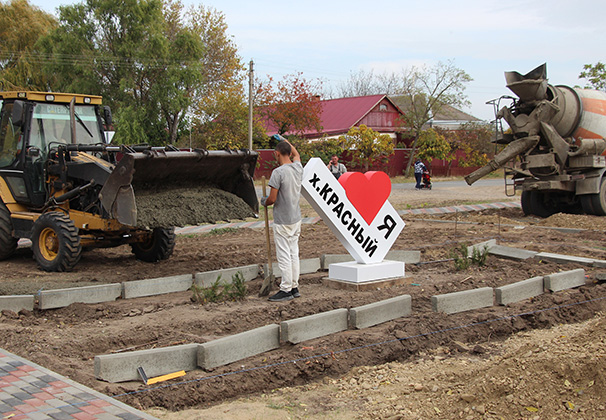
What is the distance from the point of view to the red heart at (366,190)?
29.2 ft

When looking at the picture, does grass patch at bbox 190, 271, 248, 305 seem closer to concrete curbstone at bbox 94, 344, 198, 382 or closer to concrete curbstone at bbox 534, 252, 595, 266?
concrete curbstone at bbox 94, 344, 198, 382

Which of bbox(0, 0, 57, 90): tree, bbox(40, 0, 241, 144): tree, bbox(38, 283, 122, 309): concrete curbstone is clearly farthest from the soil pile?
bbox(0, 0, 57, 90): tree

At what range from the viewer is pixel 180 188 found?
10055 millimetres

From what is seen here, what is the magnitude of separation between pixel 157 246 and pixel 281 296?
412 centimetres

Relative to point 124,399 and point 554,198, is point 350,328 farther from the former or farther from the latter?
point 554,198

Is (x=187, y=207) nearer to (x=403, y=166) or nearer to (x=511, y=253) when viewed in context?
(x=511, y=253)

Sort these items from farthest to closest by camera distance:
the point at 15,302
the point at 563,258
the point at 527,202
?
the point at 527,202
the point at 563,258
the point at 15,302

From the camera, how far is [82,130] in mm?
11258

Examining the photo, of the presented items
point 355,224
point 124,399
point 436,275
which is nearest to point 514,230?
point 436,275

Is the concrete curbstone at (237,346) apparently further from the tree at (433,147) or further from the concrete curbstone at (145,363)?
the tree at (433,147)

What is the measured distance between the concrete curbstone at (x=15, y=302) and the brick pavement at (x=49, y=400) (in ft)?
7.22

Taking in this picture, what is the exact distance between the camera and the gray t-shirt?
7.86m

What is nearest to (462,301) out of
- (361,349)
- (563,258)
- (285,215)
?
(361,349)

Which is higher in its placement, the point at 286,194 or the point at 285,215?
the point at 286,194
